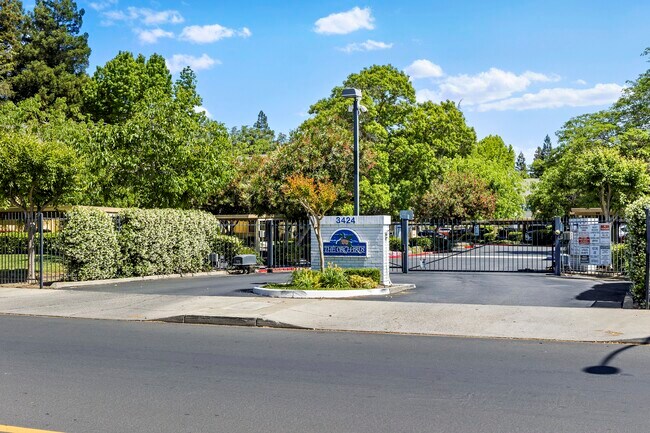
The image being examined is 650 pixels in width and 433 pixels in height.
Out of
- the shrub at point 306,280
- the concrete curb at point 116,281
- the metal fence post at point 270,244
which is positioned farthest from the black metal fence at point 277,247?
the shrub at point 306,280

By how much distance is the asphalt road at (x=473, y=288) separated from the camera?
1528 cm

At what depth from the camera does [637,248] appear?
45.1 ft

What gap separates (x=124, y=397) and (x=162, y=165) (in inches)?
844

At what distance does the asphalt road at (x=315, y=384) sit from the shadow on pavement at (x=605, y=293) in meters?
5.32

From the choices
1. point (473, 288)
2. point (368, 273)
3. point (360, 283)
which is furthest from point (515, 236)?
point (360, 283)

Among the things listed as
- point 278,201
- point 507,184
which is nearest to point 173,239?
point 278,201

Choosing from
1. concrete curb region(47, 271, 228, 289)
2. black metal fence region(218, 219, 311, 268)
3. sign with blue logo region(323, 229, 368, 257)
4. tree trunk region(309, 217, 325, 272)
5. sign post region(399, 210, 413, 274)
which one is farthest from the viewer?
black metal fence region(218, 219, 311, 268)

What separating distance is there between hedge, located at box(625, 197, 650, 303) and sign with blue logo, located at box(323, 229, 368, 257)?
7183 mm

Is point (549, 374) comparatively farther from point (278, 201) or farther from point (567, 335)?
point (278, 201)

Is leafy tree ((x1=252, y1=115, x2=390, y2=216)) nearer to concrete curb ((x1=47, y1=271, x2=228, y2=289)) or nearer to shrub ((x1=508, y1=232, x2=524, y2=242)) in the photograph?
concrete curb ((x1=47, y1=271, x2=228, y2=289))

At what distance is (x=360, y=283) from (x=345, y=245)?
197 cm

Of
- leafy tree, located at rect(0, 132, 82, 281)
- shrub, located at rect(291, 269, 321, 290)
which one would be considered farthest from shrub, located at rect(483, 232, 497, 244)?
leafy tree, located at rect(0, 132, 82, 281)

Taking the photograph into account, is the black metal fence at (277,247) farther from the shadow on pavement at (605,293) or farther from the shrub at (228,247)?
the shadow on pavement at (605,293)

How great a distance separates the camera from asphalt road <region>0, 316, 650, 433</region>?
6.16 metres
